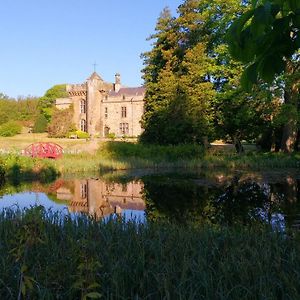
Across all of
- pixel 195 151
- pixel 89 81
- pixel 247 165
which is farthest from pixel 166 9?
pixel 89 81

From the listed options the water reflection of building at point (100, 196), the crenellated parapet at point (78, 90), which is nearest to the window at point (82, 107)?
the crenellated parapet at point (78, 90)

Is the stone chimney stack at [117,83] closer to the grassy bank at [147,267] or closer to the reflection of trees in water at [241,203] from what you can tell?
the reflection of trees in water at [241,203]

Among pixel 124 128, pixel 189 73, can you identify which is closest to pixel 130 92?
pixel 124 128

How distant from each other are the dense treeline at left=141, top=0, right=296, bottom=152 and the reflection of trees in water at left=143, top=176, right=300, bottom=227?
9.37 m

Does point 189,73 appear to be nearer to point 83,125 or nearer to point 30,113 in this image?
point 83,125

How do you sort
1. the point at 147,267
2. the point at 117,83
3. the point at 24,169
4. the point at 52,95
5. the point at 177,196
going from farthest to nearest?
the point at 52,95
the point at 117,83
the point at 24,169
the point at 177,196
the point at 147,267

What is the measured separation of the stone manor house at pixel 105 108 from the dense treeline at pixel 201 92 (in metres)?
20.4

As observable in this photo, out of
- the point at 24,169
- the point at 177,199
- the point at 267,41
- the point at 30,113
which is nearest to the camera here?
the point at 267,41

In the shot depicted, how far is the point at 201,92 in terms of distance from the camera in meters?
26.3

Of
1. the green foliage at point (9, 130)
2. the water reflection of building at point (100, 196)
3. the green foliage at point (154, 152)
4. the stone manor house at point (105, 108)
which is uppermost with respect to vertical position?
the stone manor house at point (105, 108)

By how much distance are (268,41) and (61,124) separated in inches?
1745

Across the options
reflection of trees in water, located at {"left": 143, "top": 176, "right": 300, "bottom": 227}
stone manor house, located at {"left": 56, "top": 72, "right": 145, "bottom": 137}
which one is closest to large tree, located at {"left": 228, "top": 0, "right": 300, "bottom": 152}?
reflection of trees in water, located at {"left": 143, "top": 176, "right": 300, "bottom": 227}

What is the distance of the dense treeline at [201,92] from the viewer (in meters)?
24.8

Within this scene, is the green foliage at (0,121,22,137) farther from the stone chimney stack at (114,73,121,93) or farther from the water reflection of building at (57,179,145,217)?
the water reflection of building at (57,179,145,217)
